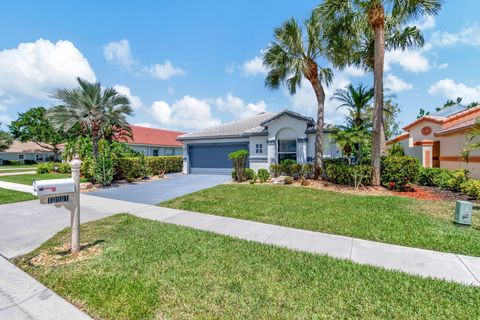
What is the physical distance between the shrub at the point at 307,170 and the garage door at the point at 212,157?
4.80 meters

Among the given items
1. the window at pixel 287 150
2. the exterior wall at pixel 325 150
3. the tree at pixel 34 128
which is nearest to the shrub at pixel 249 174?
the window at pixel 287 150

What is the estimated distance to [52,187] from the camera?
397cm

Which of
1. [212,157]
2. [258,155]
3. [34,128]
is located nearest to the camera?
[258,155]

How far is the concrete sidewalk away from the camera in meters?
2.82

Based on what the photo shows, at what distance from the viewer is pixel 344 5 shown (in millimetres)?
10539

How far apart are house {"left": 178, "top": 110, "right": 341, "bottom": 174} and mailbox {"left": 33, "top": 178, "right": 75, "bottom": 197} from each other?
11.3 m

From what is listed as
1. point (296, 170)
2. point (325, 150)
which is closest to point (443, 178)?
point (325, 150)

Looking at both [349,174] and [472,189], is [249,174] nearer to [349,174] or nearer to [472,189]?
[349,174]

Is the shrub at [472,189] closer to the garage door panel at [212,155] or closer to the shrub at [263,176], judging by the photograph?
the shrub at [263,176]

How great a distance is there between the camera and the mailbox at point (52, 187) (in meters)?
3.78

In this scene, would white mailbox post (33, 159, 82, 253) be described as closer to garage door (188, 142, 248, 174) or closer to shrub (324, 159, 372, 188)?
shrub (324, 159, 372, 188)

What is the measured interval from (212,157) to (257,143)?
4.10 m

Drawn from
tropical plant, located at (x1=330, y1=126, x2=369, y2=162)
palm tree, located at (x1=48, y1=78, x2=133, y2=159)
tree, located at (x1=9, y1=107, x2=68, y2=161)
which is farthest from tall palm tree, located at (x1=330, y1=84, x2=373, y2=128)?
tree, located at (x1=9, y1=107, x2=68, y2=161)

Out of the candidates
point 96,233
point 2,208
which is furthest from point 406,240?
point 2,208
